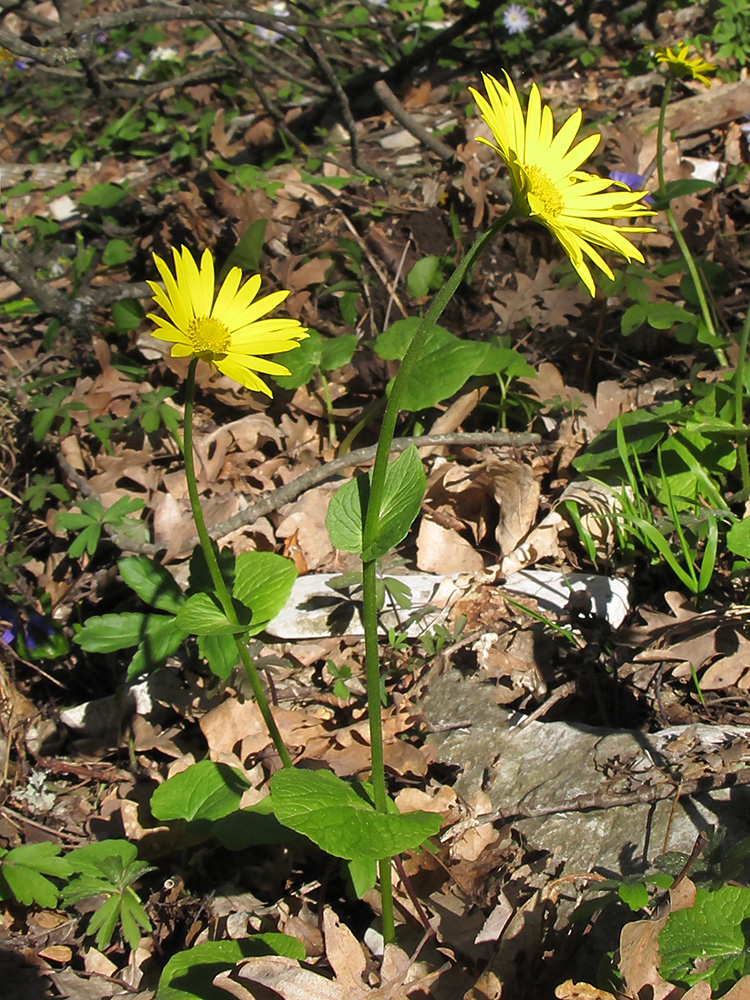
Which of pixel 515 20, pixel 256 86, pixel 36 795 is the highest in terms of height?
pixel 515 20

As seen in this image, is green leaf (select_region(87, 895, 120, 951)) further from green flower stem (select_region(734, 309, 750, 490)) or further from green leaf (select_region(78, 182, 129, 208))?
green leaf (select_region(78, 182, 129, 208))

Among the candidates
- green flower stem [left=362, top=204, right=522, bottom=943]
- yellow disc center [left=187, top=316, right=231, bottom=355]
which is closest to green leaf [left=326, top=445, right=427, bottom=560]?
green flower stem [left=362, top=204, right=522, bottom=943]

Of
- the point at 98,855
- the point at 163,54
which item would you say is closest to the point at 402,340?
the point at 98,855

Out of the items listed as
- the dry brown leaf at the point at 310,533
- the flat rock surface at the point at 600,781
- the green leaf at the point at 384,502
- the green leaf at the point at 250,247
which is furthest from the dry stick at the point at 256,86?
the flat rock surface at the point at 600,781

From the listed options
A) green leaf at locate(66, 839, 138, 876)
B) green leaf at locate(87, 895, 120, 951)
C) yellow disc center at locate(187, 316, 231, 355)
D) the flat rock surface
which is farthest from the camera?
green leaf at locate(66, 839, 138, 876)

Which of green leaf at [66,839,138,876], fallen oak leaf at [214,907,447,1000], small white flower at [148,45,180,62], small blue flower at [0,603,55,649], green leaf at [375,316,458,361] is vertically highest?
small white flower at [148,45,180,62]

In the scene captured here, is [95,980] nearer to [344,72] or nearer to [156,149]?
[156,149]

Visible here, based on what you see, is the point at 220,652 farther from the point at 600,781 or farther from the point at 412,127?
the point at 412,127
